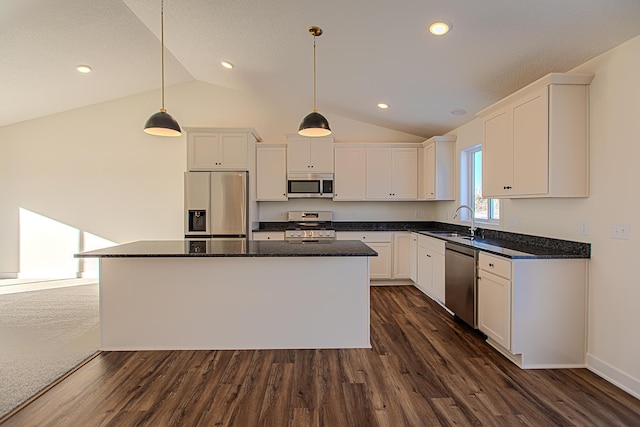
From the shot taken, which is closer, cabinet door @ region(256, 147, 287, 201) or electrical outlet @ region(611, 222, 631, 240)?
electrical outlet @ region(611, 222, 631, 240)

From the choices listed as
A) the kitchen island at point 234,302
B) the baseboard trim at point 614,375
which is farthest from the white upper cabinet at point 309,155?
the baseboard trim at point 614,375

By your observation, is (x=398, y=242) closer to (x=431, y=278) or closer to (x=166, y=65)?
(x=431, y=278)

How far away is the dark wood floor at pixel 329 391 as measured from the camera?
6.16ft

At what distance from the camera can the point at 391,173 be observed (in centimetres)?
514

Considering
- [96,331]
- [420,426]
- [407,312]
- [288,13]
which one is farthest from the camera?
[407,312]

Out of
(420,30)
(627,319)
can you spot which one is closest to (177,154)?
(420,30)

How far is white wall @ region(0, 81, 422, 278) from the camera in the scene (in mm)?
5324

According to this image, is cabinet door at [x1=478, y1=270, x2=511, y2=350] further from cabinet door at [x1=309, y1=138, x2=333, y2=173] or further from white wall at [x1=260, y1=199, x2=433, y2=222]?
cabinet door at [x1=309, y1=138, x2=333, y2=173]

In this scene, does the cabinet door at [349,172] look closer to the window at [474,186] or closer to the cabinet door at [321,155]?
the cabinet door at [321,155]

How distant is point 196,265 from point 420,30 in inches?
106

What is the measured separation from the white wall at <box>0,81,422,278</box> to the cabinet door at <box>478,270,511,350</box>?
140 inches

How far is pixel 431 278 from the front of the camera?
13.6ft

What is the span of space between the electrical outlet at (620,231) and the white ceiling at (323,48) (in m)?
1.26

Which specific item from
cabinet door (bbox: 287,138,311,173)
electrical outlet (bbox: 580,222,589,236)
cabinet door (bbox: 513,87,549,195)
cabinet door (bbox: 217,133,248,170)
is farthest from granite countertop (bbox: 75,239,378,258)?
cabinet door (bbox: 287,138,311,173)
